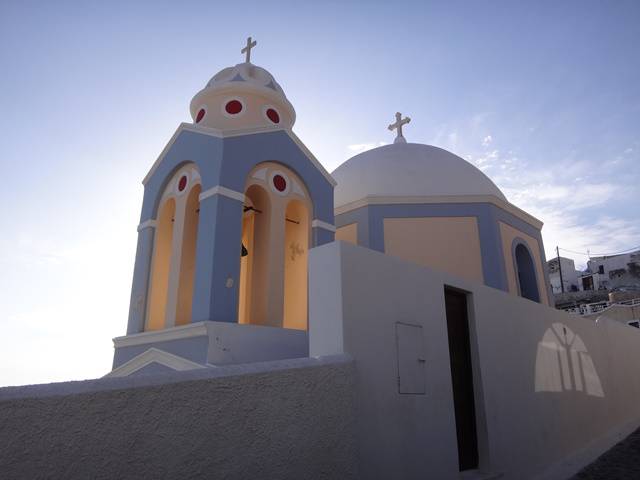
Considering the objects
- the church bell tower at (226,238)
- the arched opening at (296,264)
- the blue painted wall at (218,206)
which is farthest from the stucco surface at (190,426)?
the arched opening at (296,264)

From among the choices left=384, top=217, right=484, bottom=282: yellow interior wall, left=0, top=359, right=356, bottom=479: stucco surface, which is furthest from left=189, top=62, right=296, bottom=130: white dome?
left=0, top=359, right=356, bottom=479: stucco surface

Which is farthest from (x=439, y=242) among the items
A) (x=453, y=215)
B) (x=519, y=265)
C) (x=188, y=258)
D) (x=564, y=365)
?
(x=188, y=258)

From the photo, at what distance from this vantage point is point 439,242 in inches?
371

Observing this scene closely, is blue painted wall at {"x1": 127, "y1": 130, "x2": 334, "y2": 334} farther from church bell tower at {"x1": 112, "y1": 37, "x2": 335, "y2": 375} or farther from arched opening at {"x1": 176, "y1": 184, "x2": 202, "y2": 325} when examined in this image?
arched opening at {"x1": 176, "y1": 184, "x2": 202, "y2": 325}

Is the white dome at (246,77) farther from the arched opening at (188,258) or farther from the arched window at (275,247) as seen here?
the arched opening at (188,258)

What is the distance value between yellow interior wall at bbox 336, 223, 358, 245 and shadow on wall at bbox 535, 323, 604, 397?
391cm

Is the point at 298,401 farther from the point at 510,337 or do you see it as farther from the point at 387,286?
the point at 510,337

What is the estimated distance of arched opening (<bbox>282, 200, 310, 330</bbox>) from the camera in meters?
7.27

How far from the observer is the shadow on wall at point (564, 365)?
6316 mm

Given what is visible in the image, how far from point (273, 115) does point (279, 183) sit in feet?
6.10

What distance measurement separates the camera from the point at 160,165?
761 cm

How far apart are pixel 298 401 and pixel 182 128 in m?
5.30

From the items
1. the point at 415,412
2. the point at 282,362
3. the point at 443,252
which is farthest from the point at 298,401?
the point at 443,252

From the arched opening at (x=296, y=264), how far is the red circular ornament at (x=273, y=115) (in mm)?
1717
